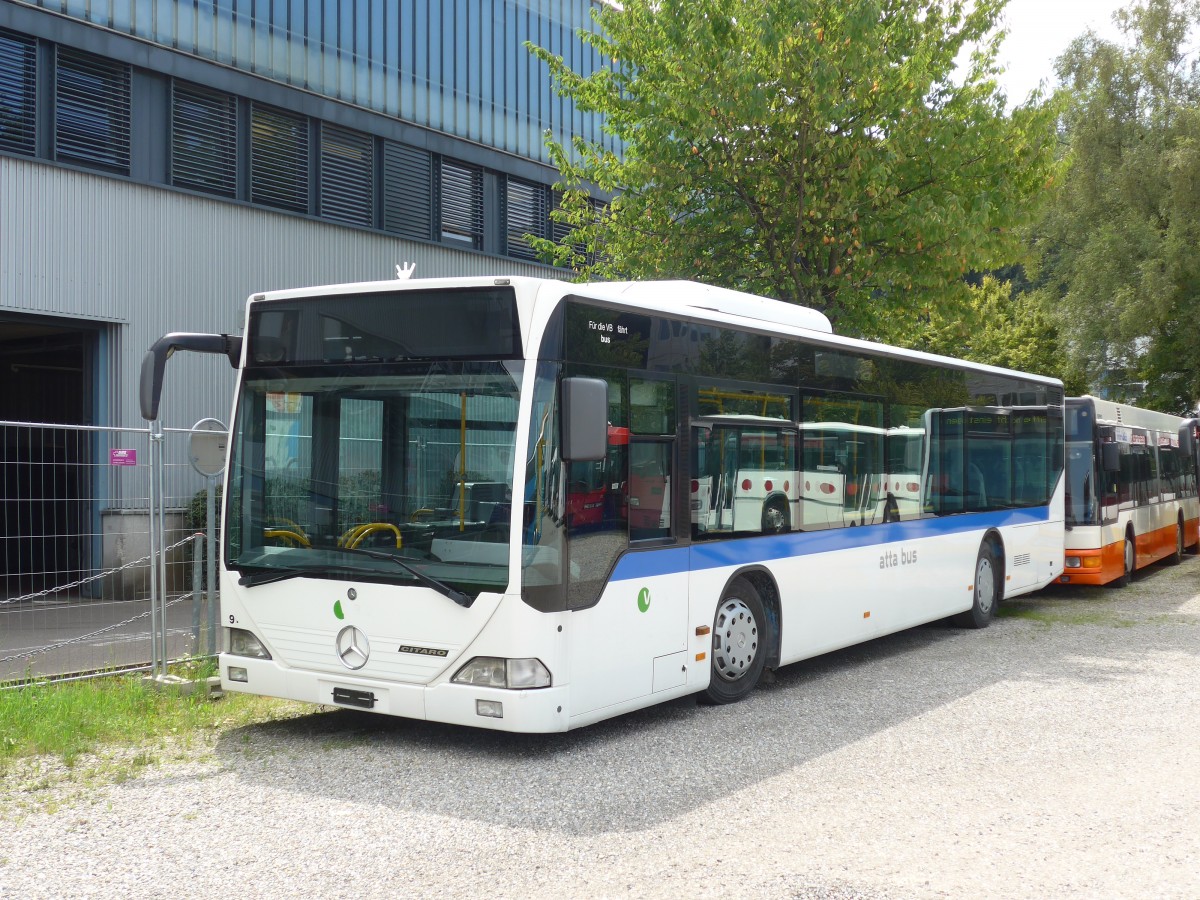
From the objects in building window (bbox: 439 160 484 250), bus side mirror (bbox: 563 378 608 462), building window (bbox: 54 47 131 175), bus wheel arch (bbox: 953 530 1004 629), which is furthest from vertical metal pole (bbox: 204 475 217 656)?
building window (bbox: 439 160 484 250)

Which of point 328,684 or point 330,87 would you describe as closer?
point 328,684

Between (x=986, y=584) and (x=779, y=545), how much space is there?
517 centimetres

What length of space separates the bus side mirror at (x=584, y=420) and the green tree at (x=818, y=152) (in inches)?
368

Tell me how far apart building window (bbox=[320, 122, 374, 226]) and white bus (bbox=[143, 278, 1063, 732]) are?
1310 cm

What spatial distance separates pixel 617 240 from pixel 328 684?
11.4 metres

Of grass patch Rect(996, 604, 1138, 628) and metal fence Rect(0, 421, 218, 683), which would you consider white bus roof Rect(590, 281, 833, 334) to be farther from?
grass patch Rect(996, 604, 1138, 628)

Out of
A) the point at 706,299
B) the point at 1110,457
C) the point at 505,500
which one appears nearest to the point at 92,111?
the point at 706,299

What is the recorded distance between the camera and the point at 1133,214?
31.1 m

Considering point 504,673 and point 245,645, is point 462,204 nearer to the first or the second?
point 245,645

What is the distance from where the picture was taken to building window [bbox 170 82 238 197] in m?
18.3

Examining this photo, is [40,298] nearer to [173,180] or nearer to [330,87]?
[173,180]

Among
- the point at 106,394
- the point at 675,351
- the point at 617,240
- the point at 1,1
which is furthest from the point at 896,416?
the point at 1,1

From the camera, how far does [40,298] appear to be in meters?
16.3

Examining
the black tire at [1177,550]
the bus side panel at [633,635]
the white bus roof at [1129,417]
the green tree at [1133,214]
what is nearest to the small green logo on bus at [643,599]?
the bus side panel at [633,635]
